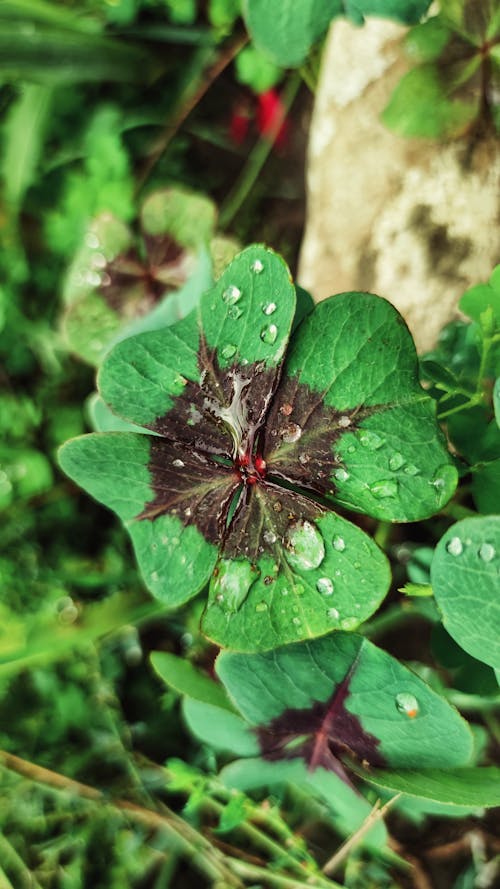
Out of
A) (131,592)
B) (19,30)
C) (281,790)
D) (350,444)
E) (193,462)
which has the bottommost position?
(281,790)

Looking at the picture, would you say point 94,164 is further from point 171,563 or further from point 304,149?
point 171,563

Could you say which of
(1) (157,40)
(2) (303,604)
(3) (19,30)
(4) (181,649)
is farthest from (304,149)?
(2) (303,604)

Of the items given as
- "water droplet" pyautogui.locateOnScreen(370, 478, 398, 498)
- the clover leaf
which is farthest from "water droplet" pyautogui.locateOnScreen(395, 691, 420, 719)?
"water droplet" pyautogui.locateOnScreen(370, 478, 398, 498)

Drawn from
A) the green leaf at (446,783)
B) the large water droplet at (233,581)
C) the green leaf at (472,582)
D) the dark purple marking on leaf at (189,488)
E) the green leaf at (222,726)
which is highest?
the green leaf at (472,582)

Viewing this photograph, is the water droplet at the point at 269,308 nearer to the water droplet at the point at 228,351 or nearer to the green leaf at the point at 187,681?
the water droplet at the point at 228,351

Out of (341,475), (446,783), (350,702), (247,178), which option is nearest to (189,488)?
(341,475)

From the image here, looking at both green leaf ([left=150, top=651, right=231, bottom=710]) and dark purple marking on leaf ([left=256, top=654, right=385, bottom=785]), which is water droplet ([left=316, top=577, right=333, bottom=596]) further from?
green leaf ([left=150, top=651, right=231, bottom=710])

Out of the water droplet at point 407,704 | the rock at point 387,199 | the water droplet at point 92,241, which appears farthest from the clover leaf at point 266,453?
the water droplet at point 92,241
